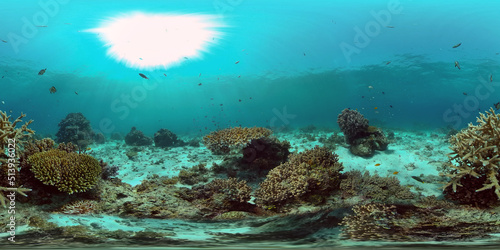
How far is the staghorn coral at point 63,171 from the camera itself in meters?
5.15

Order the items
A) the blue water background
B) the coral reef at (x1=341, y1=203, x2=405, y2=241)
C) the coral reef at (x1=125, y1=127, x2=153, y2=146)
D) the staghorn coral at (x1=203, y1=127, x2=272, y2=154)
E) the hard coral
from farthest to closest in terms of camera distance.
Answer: the blue water background, the coral reef at (x1=125, y1=127, x2=153, y2=146), the hard coral, the staghorn coral at (x1=203, y1=127, x2=272, y2=154), the coral reef at (x1=341, y1=203, x2=405, y2=241)

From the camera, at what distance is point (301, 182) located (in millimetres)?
6383

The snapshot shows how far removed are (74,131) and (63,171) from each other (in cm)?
1447

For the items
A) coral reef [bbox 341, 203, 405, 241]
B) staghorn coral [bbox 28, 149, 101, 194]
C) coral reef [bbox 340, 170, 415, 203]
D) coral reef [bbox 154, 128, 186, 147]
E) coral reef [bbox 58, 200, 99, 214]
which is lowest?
coral reef [bbox 341, 203, 405, 241]

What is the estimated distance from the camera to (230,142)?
869 centimetres

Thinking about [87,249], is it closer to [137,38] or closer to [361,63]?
[137,38]

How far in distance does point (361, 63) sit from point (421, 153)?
40736 mm

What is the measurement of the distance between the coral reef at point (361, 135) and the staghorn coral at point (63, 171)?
987 cm

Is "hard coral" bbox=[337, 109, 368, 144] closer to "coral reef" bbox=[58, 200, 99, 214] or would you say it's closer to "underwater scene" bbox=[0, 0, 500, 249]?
"underwater scene" bbox=[0, 0, 500, 249]

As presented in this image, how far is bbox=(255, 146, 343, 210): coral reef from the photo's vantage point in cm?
624

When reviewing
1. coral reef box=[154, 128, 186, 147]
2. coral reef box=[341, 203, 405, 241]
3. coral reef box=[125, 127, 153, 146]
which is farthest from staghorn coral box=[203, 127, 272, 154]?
coral reef box=[125, 127, 153, 146]

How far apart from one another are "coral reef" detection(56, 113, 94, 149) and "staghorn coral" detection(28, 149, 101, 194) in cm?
1271

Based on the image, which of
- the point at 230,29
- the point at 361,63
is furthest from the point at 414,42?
the point at 230,29

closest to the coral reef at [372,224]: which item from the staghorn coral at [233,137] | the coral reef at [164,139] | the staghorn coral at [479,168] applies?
the staghorn coral at [479,168]
